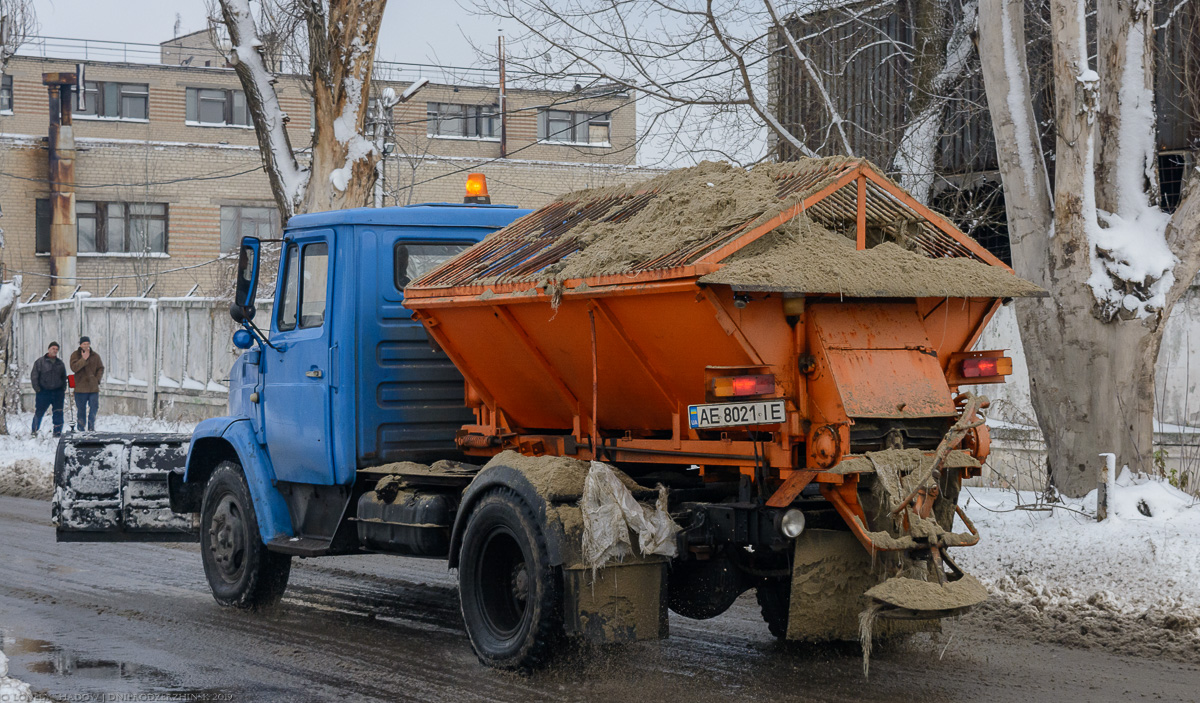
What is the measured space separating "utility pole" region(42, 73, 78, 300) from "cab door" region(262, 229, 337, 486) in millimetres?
31646

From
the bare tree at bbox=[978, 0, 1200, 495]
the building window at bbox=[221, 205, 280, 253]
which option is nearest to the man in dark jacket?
the bare tree at bbox=[978, 0, 1200, 495]

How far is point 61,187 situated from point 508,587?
34487 millimetres

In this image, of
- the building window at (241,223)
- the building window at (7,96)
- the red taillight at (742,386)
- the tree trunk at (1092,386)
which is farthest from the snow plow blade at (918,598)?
the building window at (7,96)

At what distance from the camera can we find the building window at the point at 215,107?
4253 cm

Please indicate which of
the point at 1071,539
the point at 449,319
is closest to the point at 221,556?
the point at 449,319

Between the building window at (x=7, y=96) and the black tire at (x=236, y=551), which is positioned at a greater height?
the building window at (x=7, y=96)

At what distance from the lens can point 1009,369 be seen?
6367 millimetres

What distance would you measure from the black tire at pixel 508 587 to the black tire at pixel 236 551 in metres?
2.03

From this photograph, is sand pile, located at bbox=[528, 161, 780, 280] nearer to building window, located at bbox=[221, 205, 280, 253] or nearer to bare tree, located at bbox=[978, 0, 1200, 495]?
bare tree, located at bbox=[978, 0, 1200, 495]

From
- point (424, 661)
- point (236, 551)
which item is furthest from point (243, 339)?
point (424, 661)

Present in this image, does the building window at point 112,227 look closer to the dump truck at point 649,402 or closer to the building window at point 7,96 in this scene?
the building window at point 7,96

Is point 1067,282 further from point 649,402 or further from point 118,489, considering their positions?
point 118,489

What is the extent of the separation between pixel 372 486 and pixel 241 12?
9096 millimetres

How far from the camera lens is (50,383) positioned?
20.5 metres
